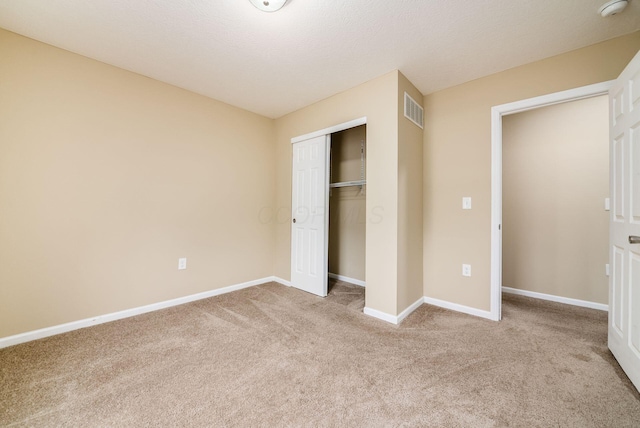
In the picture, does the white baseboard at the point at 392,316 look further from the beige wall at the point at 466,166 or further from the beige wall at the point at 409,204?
the beige wall at the point at 466,166

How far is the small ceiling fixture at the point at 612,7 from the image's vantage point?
1.60 metres

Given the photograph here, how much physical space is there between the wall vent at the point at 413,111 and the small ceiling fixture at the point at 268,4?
147 centimetres

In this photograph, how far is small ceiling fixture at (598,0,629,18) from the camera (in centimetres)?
160

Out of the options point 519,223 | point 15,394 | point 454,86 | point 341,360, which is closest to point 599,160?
point 519,223

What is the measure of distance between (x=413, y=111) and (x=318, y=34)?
50.7 inches

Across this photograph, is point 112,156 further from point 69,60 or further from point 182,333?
point 182,333

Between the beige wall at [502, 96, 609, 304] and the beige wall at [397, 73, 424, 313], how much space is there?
1.38 meters

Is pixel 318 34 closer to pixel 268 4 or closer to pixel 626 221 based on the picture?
pixel 268 4

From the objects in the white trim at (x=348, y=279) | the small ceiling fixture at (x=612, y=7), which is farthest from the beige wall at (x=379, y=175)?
the small ceiling fixture at (x=612, y=7)

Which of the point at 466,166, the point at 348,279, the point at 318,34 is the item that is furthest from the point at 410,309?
the point at 318,34

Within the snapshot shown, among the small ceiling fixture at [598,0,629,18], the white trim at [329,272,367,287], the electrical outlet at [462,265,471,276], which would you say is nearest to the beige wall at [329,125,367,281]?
the white trim at [329,272,367,287]

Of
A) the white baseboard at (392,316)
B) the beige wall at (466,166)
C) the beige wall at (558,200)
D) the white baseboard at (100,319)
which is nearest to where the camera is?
the white baseboard at (100,319)

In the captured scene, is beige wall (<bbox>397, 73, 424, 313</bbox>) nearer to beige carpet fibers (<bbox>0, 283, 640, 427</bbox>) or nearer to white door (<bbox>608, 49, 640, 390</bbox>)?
beige carpet fibers (<bbox>0, 283, 640, 427</bbox>)

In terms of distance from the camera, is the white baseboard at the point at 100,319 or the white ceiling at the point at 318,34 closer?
the white ceiling at the point at 318,34
